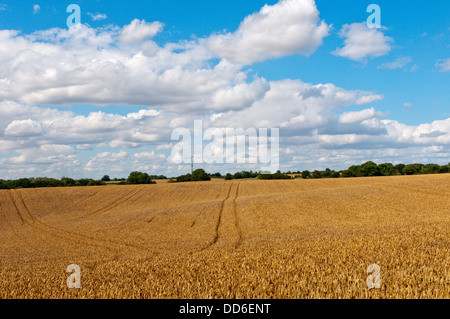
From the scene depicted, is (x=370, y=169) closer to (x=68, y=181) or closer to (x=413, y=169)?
(x=413, y=169)

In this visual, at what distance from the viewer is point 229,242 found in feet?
81.1

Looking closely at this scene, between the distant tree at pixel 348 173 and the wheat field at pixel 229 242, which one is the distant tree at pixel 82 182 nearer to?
the wheat field at pixel 229 242

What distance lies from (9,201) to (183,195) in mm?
27907

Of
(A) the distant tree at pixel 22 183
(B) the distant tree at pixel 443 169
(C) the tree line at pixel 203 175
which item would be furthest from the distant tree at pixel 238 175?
(A) the distant tree at pixel 22 183

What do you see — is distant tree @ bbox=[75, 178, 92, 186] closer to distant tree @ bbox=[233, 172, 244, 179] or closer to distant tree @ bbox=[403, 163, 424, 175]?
distant tree @ bbox=[233, 172, 244, 179]

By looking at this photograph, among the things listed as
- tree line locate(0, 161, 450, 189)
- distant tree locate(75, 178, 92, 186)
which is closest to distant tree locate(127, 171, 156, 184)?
tree line locate(0, 161, 450, 189)

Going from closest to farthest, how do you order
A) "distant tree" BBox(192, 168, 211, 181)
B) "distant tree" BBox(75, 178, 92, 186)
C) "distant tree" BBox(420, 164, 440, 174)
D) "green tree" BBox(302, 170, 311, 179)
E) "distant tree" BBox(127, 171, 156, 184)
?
"distant tree" BBox(127, 171, 156, 184), "distant tree" BBox(75, 178, 92, 186), "distant tree" BBox(192, 168, 211, 181), "distant tree" BBox(420, 164, 440, 174), "green tree" BBox(302, 170, 311, 179)

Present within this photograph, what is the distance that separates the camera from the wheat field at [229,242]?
7.66 m

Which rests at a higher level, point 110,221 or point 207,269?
point 207,269

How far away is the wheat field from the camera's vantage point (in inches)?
302

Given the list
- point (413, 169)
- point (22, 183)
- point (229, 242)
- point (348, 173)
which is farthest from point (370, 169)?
point (22, 183)

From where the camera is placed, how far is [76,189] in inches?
2611
